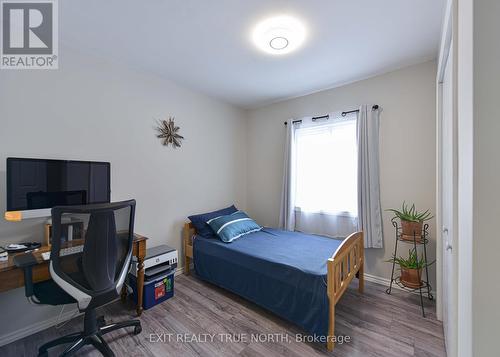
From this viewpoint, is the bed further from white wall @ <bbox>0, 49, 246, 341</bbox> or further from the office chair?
the office chair

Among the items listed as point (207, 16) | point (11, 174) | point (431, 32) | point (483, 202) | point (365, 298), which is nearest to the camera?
point (483, 202)

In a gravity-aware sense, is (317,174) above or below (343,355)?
above

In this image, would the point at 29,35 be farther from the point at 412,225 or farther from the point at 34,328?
the point at 412,225

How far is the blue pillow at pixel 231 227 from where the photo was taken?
2.69 metres

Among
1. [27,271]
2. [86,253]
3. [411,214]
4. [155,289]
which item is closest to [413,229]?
[411,214]

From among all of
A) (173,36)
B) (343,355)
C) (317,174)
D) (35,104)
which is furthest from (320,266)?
(35,104)

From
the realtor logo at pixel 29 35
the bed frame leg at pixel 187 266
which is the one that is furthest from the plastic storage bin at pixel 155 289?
the realtor logo at pixel 29 35

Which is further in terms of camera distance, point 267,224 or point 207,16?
point 267,224

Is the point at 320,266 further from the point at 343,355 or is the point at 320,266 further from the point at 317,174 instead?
the point at 317,174

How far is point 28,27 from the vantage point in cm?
175

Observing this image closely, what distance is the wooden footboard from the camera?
1.64 meters

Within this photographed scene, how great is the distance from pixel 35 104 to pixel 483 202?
2.90m

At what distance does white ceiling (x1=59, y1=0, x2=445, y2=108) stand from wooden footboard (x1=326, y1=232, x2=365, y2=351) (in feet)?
6.06

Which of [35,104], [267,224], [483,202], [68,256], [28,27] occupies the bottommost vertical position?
[267,224]
